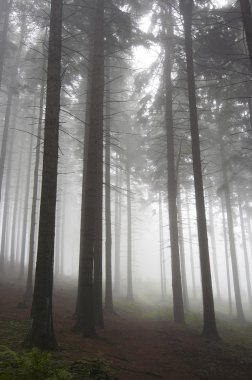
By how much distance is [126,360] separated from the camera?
7.38m

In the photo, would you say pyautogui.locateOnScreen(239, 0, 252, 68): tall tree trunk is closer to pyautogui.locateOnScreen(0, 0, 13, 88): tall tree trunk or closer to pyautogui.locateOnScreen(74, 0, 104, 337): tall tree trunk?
pyautogui.locateOnScreen(74, 0, 104, 337): tall tree trunk

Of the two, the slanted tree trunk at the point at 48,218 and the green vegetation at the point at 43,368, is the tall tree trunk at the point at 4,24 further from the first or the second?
the green vegetation at the point at 43,368

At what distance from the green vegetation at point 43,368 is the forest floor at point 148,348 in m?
0.62

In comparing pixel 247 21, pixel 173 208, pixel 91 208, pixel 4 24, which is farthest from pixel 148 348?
pixel 4 24

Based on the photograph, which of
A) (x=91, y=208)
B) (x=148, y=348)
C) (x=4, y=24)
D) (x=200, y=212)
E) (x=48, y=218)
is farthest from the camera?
(x=4, y=24)

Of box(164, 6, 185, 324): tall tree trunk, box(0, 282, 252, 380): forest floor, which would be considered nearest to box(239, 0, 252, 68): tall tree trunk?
box(164, 6, 185, 324): tall tree trunk

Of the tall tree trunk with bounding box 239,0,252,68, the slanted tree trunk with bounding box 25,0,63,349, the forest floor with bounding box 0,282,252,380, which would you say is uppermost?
the tall tree trunk with bounding box 239,0,252,68

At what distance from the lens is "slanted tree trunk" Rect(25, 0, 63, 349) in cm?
695

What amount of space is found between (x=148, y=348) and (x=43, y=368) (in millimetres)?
4656

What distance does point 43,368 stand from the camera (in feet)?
16.7

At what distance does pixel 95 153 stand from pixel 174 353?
21.1ft

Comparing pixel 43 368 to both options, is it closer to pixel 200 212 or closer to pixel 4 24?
pixel 200 212

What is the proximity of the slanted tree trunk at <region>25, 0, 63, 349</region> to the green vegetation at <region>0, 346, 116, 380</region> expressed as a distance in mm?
964

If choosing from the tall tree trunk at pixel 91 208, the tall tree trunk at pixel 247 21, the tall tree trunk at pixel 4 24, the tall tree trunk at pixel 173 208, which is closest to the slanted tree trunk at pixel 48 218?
the tall tree trunk at pixel 91 208
